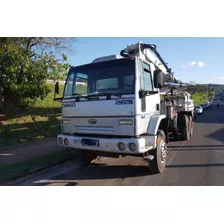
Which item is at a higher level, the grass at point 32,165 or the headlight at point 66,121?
the headlight at point 66,121

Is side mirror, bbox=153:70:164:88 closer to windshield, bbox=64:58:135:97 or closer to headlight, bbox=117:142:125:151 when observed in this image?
windshield, bbox=64:58:135:97

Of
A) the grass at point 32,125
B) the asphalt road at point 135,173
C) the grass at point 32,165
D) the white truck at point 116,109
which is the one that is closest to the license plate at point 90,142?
the white truck at point 116,109

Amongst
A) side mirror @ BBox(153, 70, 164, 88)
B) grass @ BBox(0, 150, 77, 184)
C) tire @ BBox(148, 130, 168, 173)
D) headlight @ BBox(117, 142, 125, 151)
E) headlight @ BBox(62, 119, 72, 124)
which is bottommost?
grass @ BBox(0, 150, 77, 184)

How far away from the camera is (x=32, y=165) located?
5473 mm

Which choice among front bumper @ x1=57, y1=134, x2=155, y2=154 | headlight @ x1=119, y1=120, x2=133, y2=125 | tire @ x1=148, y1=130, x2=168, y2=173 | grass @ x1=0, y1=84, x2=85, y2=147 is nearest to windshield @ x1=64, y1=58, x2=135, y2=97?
headlight @ x1=119, y1=120, x2=133, y2=125

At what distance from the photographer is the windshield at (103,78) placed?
4.39 meters

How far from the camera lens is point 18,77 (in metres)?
9.74

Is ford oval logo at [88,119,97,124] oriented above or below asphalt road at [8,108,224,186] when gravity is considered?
above

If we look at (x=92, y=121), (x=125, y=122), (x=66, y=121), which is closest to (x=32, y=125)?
(x=66, y=121)

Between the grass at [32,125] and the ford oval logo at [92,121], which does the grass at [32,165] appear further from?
the grass at [32,125]

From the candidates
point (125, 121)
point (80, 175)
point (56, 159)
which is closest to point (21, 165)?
point (56, 159)

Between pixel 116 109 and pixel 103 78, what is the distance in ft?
2.96

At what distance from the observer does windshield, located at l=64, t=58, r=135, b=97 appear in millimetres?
4388

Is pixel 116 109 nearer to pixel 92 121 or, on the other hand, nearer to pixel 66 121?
pixel 92 121
